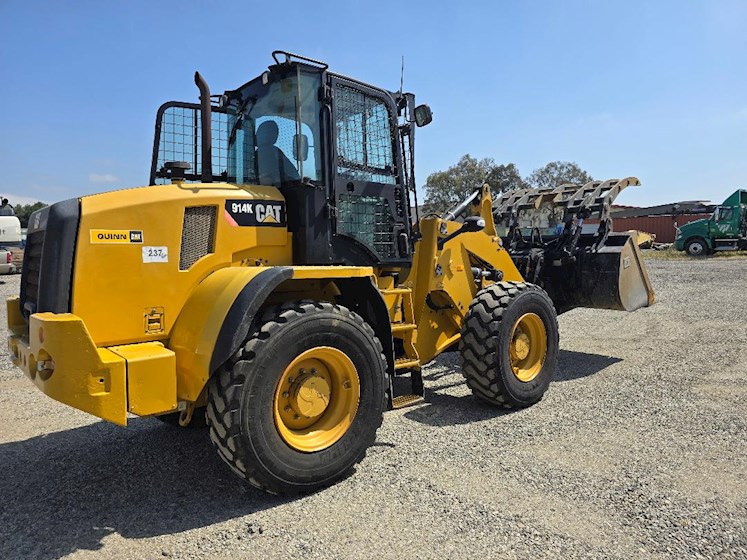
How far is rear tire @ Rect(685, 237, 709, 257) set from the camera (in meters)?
28.1

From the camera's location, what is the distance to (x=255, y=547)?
10.1ft

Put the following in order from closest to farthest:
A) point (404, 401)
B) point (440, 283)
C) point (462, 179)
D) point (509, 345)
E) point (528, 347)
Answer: point (404, 401)
point (509, 345)
point (440, 283)
point (528, 347)
point (462, 179)

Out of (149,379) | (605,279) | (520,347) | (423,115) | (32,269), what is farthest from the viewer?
(605,279)

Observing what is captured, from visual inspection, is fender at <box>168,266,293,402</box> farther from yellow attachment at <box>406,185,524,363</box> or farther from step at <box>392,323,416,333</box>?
yellow attachment at <box>406,185,524,363</box>

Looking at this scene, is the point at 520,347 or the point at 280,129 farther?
the point at 520,347

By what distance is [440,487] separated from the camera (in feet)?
12.2

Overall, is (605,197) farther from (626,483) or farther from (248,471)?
(248,471)

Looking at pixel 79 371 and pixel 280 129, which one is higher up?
pixel 280 129

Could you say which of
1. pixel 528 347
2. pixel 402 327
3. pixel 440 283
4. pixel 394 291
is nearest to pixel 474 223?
pixel 440 283

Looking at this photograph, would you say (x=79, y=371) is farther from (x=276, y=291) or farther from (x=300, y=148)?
(x=300, y=148)

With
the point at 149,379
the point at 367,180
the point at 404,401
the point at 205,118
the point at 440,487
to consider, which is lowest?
the point at 440,487

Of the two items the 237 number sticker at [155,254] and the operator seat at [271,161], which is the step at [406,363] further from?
the 237 number sticker at [155,254]

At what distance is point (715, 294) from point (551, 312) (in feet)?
32.3

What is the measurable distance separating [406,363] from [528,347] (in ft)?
5.38
